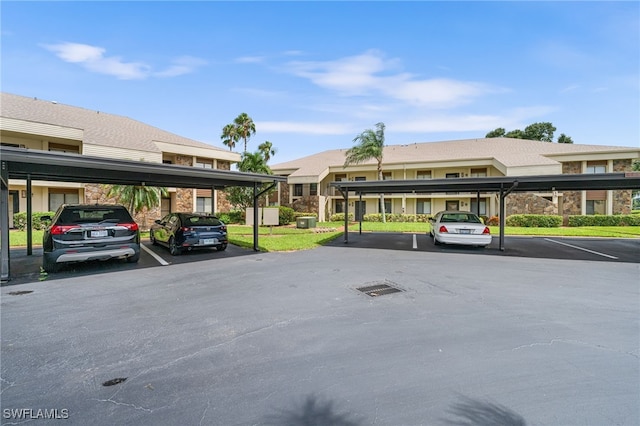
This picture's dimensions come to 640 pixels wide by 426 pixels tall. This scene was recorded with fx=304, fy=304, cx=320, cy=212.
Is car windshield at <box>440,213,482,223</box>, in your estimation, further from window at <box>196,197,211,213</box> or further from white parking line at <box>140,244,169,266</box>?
window at <box>196,197,211,213</box>

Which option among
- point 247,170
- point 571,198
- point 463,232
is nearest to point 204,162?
point 247,170

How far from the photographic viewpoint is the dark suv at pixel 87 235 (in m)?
7.25

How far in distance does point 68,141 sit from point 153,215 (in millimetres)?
7379

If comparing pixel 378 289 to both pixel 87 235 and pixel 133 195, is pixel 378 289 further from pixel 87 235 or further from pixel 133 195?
pixel 133 195

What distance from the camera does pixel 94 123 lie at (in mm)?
24094

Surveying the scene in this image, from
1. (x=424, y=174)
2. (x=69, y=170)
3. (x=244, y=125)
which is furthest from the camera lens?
(x=244, y=125)

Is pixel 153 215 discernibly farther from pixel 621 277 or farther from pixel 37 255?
pixel 621 277

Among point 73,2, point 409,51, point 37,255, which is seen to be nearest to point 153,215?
point 37,255

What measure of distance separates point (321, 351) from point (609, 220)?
102 ft

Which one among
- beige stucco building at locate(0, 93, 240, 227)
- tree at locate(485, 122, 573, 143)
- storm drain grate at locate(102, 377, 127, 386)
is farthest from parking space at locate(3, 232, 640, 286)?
tree at locate(485, 122, 573, 143)

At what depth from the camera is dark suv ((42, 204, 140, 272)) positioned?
725cm

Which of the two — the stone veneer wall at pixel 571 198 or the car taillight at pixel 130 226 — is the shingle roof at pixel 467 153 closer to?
the stone veneer wall at pixel 571 198

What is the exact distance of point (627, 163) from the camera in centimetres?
2533

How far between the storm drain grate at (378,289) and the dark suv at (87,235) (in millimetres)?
6356
